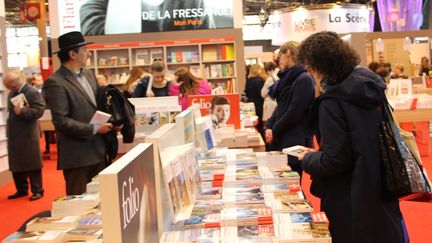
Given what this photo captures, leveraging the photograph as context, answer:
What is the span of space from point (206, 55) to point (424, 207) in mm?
6206

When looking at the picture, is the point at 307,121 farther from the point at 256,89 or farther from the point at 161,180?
the point at 256,89

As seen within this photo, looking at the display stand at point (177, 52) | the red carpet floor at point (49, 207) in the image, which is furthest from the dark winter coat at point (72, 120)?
the display stand at point (177, 52)

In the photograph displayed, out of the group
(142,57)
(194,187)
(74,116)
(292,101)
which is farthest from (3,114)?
(194,187)

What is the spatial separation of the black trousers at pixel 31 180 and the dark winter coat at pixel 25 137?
16 centimetres

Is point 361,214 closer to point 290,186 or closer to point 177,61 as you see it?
point 290,186

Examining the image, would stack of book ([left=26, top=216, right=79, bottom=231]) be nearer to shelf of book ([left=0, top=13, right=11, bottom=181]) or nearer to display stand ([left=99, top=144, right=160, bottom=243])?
display stand ([left=99, top=144, right=160, bottom=243])

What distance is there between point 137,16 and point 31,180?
469cm

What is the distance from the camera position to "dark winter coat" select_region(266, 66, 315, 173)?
4.10m

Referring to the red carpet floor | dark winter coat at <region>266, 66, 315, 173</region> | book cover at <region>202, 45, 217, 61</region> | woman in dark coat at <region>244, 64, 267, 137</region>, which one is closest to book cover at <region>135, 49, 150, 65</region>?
book cover at <region>202, 45, 217, 61</region>

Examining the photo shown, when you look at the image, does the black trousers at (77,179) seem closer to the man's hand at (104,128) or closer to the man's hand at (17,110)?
the man's hand at (104,128)

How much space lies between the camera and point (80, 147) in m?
3.75

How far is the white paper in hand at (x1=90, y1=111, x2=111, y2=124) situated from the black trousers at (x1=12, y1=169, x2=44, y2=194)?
11.6ft

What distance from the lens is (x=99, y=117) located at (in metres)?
3.67

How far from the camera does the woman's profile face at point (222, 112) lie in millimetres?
5445
